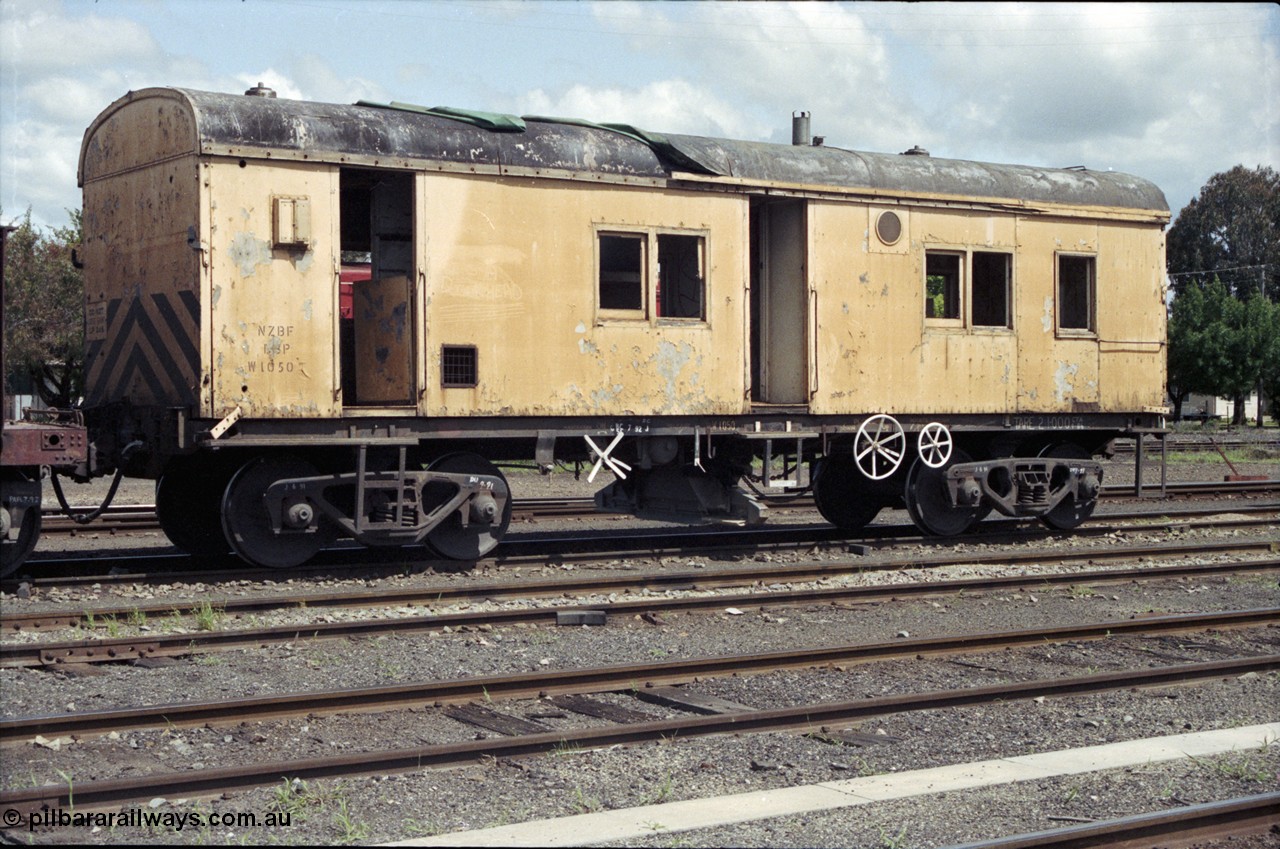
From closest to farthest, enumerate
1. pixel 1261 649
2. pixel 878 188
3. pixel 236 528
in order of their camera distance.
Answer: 1. pixel 1261 649
2. pixel 236 528
3. pixel 878 188

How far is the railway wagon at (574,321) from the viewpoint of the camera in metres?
11.3

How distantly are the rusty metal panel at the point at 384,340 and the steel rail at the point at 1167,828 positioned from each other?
789 cm

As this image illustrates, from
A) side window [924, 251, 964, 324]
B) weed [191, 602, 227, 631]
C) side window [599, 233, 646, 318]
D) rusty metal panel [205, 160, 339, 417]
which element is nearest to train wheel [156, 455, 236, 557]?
rusty metal panel [205, 160, 339, 417]

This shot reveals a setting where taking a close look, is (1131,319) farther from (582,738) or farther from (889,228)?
(582,738)

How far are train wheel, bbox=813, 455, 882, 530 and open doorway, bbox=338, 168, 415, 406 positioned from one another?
5452 millimetres

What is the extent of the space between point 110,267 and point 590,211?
448 cm

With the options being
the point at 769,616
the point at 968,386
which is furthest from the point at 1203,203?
the point at 769,616

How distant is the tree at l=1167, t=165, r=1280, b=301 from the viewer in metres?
78.4

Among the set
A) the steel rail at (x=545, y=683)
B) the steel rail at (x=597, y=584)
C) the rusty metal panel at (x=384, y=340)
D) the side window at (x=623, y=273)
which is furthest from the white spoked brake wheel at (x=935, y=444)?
the rusty metal panel at (x=384, y=340)

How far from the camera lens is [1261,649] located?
9.38 metres

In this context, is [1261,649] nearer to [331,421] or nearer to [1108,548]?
[1108,548]

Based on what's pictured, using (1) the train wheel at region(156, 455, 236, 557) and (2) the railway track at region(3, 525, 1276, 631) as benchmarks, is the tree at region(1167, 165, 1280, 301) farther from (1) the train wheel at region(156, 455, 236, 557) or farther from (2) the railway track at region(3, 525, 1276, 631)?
(1) the train wheel at region(156, 455, 236, 557)

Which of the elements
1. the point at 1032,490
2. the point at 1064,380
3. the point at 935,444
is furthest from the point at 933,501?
the point at 1064,380

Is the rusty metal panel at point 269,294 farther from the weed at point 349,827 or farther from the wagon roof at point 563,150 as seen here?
the weed at point 349,827
